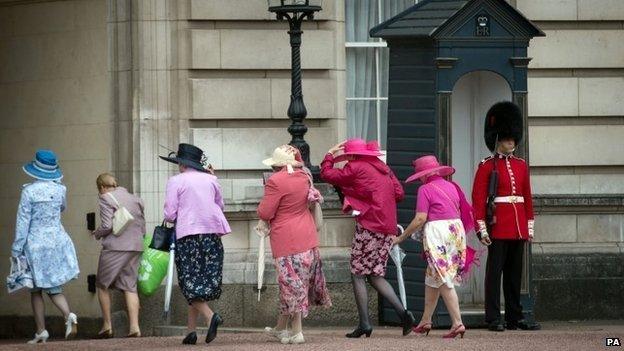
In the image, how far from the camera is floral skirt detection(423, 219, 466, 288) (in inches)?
658

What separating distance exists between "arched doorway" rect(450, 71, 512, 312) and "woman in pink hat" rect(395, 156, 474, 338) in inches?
71.1

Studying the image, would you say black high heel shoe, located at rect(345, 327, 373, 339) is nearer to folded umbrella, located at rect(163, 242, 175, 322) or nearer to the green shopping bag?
folded umbrella, located at rect(163, 242, 175, 322)

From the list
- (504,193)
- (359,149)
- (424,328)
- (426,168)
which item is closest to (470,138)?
(504,193)

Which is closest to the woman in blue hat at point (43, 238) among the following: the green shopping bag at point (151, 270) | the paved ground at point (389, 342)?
the paved ground at point (389, 342)

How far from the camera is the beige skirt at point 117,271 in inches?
728

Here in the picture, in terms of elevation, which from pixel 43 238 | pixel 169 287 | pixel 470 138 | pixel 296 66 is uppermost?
pixel 296 66

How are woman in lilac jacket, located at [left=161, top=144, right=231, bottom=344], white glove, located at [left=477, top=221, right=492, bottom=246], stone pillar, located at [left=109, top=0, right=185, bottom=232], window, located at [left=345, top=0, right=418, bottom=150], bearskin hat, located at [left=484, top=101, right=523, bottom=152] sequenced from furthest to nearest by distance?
window, located at [left=345, top=0, right=418, bottom=150] → stone pillar, located at [left=109, top=0, right=185, bottom=232] → bearskin hat, located at [left=484, top=101, right=523, bottom=152] → white glove, located at [left=477, top=221, right=492, bottom=246] → woman in lilac jacket, located at [left=161, top=144, right=231, bottom=344]

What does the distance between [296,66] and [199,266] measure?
2672 mm

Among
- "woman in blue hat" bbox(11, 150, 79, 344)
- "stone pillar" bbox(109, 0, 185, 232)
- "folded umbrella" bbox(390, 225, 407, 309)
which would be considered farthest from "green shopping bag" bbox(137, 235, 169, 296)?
"folded umbrella" bbox(390, 225, 407, 309)

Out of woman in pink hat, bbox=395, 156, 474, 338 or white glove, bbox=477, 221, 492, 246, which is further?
white glove, bbox=477, 221, 492, 246

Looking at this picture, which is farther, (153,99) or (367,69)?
(367,69)

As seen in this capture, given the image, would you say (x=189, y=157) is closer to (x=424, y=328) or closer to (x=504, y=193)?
(x=424, y=328)

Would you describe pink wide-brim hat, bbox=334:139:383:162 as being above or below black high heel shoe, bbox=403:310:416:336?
above

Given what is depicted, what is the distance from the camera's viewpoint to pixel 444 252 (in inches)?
660
